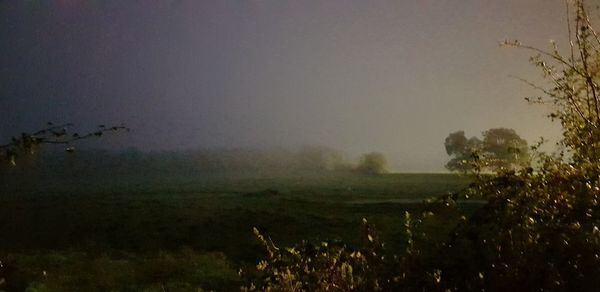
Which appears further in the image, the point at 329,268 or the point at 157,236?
the point at 157,236

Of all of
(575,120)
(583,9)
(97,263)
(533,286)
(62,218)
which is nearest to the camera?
(533,286)

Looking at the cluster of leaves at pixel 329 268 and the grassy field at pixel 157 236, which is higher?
the cluster of leaves at pixel 329 268

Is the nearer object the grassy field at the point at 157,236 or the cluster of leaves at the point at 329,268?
the cluster of leaves at the point at 329,268

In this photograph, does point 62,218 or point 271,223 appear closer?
point 271,223

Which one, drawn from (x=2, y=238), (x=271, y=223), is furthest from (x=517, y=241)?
(x=2, y=238)

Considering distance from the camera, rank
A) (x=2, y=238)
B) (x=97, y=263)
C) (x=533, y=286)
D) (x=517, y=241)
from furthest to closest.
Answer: (x=2, y=238)
(x=97, y=263)
(x=517, y=241)
(x=533, y=286)

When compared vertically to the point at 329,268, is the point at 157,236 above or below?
below

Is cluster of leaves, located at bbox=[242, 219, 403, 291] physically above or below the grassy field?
above

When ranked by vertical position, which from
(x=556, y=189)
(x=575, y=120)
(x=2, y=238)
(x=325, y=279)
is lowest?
(x=2, y=238)

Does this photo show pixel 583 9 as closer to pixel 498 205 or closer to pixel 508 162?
pixel 508 162

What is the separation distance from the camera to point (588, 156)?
7.70m

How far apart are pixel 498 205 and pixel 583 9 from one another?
9.66 feet

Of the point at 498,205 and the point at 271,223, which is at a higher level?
the point at 498,205

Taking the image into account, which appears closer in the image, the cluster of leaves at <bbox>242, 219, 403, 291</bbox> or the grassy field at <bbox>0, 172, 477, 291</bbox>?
the cluster of leaves at <bbox>242, 219, 403, 291</bbox>
